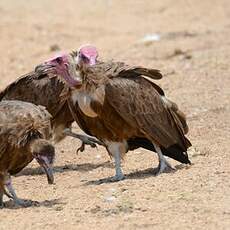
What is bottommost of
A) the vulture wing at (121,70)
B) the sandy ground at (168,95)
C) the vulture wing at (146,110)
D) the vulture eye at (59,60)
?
the sandy ground at (168,95)

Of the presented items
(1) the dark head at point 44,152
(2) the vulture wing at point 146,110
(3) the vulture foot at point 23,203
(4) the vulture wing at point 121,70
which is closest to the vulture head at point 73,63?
(4) the vulture wing at point 121,70

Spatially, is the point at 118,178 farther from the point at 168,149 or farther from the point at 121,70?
the point at 121,70

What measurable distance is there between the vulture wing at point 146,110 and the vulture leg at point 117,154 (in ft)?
0.99

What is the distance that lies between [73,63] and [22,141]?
1.43 m

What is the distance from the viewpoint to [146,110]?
35.3ft

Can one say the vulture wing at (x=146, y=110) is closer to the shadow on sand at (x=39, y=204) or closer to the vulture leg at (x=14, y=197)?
the shadow on sand at (x=39, y=204)

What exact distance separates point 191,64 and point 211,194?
948cm

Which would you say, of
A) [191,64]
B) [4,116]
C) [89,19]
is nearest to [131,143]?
[4,116]

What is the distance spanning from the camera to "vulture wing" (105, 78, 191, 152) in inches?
411

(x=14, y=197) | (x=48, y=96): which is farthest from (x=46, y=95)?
(x=14, y=197)

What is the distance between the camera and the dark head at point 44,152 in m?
9.37

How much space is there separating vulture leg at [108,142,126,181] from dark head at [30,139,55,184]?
1274 millimetres

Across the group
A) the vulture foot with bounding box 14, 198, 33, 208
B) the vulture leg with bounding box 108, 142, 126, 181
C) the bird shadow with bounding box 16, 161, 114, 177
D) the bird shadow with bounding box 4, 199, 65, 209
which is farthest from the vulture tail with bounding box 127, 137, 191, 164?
the vulture foot with bounding box 14, 198, 33, 208

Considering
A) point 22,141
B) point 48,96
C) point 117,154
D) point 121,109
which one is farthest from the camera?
point 48,96
